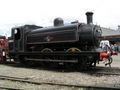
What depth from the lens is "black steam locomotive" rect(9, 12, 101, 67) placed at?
12711 mm

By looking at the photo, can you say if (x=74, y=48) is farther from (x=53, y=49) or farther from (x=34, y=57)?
(x=34, y=57)

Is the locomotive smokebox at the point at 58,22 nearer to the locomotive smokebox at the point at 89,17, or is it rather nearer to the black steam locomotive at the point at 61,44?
the black steam locomotive at the point at 61,44

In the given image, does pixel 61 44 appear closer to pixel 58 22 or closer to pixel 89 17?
pixel 58 22

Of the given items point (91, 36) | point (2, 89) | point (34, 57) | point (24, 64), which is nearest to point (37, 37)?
point (34, 57)

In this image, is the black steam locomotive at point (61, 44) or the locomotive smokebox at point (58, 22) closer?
the black steam locomotive at point (61, 44)

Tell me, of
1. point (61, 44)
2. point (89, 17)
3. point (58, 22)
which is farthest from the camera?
point (58, 22)

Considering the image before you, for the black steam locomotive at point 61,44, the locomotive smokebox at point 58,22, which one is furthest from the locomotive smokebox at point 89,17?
the locomotive smokebox at point 58,22

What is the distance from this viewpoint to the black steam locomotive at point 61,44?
1271 centimetres

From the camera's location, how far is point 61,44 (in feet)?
45.7

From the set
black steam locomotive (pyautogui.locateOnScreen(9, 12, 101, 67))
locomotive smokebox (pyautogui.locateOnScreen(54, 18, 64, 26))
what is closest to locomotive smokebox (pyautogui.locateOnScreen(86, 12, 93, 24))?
black steam locomotive (pyautogui.locateOnScreen(9, 12, 101, 67))

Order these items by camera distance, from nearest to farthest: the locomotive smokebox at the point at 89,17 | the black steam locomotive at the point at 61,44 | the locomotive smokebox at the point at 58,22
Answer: the black steam locomotive at the point at 61,44 → the locomotive smokebox at the point at 89,17 → the locomotive smokebox at the point at 58,22

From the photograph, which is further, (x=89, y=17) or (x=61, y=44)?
(x=61, y=44)

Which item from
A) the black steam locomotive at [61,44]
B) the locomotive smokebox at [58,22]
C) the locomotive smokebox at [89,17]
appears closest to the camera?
the black steam locomotive at [61,44]

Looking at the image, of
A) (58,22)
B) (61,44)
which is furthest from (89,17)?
(61,44)
